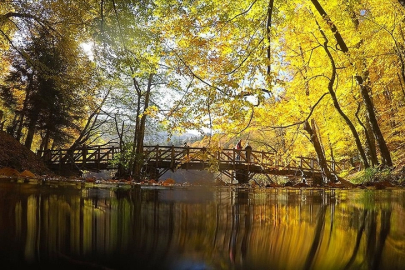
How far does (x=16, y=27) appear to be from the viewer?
1032 centimetres

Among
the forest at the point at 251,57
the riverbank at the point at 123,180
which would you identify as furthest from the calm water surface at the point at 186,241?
the riverbank at the point at 123,180

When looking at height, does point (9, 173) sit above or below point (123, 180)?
above

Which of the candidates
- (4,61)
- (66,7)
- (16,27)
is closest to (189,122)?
(66,7)

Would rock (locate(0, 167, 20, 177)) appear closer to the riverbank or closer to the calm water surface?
the riverbank

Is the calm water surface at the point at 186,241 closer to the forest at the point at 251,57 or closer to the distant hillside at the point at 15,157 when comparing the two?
the forest at the point at 251,57

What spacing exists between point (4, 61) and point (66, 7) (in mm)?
8757

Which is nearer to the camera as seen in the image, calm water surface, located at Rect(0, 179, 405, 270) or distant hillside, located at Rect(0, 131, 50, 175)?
calm water surface, located at Rect(0, 179, 405, 270)

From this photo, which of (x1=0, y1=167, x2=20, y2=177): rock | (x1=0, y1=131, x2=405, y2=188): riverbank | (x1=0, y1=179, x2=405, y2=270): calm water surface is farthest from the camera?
(x1=0, y1=131, x2=405, y2=188): riverbank

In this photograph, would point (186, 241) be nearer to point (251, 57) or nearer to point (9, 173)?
point (251, 57)

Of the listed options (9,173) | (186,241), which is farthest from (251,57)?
(9,173)

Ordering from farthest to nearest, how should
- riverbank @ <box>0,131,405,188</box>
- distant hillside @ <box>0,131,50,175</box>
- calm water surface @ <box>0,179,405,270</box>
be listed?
distant hillside @ <box>0,131,50,175</box> < riverbank @ <box>0,131,405,188</box> < calm water surface @ <box>0,179,405,270</box>

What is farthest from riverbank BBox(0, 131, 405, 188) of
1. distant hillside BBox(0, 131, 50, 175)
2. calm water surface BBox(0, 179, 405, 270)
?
calm water surface BBox(0, 179, 405, 270)

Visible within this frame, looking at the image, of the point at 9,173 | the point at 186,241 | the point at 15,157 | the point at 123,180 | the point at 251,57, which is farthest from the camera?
the point at 15,157

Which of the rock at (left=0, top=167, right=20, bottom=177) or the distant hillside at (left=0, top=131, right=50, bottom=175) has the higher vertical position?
the distant hillside at (left=0, top=131, right=50, bottom=175)
